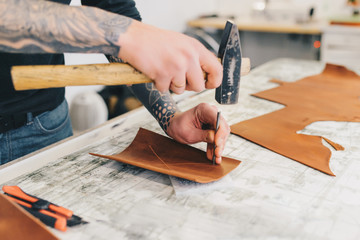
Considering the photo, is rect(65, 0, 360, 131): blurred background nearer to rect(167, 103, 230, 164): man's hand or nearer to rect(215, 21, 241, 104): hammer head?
rect(167, 103, 230, 164): man's hand

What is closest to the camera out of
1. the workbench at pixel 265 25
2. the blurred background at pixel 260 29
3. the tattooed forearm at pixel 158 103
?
the tattooed forearm at pixel 158 103

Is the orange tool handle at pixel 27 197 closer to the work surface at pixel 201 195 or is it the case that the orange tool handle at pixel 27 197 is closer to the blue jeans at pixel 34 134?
the work surface at pixel 201 195

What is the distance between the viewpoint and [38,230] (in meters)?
0.62

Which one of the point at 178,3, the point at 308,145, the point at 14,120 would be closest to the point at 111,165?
the point at 14,120

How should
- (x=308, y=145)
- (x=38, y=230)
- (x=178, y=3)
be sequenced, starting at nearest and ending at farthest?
(x=38, y=230) → (x=308, y=145) → (x=178, y=3)

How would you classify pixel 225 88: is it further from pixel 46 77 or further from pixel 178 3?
pixel 178 3

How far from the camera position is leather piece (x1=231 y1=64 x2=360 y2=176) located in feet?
3.22

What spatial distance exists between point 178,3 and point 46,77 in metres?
3.10

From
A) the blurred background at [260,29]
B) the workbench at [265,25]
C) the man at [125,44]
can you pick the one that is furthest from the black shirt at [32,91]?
the workbench at [265,25]

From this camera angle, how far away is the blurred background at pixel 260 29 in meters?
2.70

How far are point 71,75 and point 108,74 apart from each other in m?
0.08

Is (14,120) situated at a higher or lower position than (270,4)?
lower

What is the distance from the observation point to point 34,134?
1.16m

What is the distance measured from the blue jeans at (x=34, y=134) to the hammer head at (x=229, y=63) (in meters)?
→ 0.62
